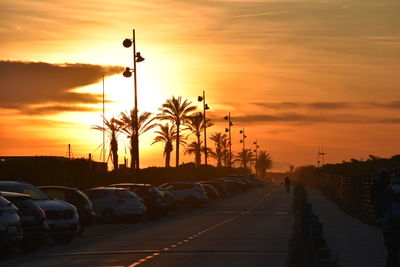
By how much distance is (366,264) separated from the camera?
20641 mm

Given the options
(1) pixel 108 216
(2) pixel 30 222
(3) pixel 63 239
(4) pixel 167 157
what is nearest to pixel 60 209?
(3) pixel 63 239

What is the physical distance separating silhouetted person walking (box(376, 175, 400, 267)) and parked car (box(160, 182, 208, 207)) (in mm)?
44962

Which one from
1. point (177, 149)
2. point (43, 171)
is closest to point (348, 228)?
point (43, 171)

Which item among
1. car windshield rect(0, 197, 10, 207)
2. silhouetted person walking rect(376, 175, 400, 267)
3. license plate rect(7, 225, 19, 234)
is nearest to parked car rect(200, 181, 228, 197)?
car windshield rect(0, 197, 10, 207)

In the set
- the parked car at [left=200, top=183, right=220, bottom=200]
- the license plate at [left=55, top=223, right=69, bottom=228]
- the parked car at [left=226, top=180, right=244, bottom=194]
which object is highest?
the parked car at [left=226, top=180, right=244, bottom=194]

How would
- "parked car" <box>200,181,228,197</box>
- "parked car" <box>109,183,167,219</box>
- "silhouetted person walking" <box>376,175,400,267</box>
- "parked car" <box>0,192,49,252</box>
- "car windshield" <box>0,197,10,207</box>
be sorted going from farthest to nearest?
"parked car" <box>200,181,228,197</box> < "parked car" <box>109,183,167,219</box> < "parked car" <box>0,192,49,252</box> < "car windshield" <box>0,197,10,207</box> < "silhouetted person walking" <box>376,175,400,267</box>

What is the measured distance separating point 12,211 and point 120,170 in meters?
49.9

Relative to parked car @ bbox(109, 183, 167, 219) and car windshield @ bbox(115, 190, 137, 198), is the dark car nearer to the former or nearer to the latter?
car windshield @ bbox(115, 190, 137, 198)

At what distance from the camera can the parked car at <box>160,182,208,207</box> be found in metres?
61.4

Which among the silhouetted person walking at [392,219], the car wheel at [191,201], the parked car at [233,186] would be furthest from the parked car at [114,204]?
the parked car at [233,186]

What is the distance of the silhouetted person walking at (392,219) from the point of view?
52.6ft

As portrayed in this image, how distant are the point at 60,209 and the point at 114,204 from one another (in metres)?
13.4

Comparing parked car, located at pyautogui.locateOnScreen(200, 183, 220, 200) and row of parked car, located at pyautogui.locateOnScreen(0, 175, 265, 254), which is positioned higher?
parked car, located at pyautogui.locateOnScreen(200, 183, 220, 200)

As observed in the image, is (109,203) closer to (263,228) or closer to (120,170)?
(263,228)
